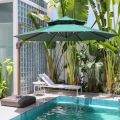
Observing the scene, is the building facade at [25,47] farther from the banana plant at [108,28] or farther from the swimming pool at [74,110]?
the banana plant at [108,28]

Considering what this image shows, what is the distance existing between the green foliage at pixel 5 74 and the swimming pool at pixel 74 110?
2.01m

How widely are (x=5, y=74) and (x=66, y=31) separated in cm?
460

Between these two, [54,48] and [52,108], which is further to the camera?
[54,48]

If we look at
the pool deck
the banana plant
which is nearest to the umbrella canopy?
the banana plant

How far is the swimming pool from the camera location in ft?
28.3

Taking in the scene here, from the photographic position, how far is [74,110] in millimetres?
9781

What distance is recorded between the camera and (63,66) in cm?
1408

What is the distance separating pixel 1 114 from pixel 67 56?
18.1ft

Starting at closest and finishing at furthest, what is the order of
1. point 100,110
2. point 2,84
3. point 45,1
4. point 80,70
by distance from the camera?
point 100,110, point 2,84, point 80,70, point 45,1

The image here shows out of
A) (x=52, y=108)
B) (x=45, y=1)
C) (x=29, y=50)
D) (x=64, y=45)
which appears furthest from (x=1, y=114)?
(x=45, y=1)

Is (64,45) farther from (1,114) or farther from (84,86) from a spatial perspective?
(1,114)

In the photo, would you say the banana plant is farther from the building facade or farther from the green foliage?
the green foliage

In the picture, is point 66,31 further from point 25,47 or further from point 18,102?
point 25,47

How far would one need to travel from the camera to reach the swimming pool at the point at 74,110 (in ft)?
28.3
